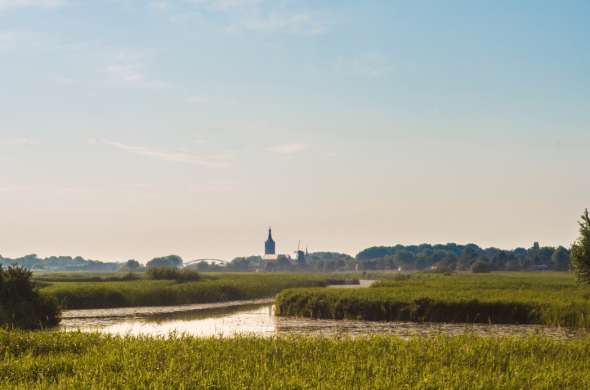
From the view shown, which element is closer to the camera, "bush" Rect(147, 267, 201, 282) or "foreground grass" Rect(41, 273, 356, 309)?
"foreground grass" Rect(41, 273, 356, 309)

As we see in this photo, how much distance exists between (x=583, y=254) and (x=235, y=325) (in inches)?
928

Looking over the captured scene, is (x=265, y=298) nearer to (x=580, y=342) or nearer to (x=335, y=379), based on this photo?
(x=580, y=342)

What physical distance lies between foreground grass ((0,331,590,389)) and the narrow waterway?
13.9ft

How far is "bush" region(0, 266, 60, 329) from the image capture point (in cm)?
3444

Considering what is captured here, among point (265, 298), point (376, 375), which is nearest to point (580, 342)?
point (376, 375)

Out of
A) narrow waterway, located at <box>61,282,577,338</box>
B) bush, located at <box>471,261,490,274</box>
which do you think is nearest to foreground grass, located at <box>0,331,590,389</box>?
narrow waterway, located at <box>61,282,577,338</box>

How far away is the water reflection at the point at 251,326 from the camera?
31859 millimetres

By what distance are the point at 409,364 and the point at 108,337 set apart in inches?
422

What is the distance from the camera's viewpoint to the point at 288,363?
20.6 meters

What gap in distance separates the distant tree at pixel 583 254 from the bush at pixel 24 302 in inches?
1267

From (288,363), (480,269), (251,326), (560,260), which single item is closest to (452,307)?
(251,326)

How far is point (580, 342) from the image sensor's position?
2384 centimetres

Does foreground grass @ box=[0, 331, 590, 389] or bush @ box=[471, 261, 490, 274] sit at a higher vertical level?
bush @ box=[471, 261, 490, 274]

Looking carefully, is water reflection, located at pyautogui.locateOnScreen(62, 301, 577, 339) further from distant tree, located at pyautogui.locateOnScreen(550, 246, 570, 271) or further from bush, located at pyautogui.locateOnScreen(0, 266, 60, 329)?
distant tree, located at pyautogui.locateOnScreen(550, 246, 570, 271)
